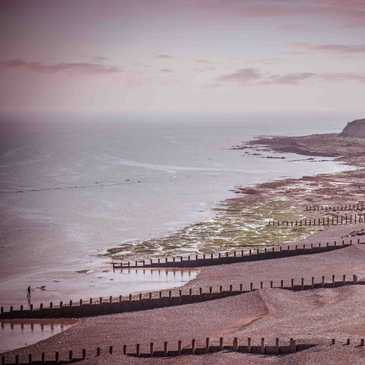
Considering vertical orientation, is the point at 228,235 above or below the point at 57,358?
above

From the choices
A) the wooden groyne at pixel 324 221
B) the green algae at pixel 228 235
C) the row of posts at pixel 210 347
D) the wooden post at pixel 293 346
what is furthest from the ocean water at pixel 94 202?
the wooden post at pixel 293 346

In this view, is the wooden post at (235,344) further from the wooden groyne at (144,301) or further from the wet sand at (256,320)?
the wooden groyne at (144,301)

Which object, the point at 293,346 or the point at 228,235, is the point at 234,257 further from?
the point at 293,346

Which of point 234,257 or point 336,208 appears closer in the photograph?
point 234,257

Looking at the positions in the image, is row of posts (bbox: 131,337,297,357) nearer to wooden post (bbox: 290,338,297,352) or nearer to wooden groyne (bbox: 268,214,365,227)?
wooden post (bbox: 290,338,297,352)

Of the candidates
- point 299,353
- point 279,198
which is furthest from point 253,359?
point 279,198

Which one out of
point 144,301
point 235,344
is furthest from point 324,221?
point 235,344

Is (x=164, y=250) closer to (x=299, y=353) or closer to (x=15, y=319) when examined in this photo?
(x=15, y=319)
